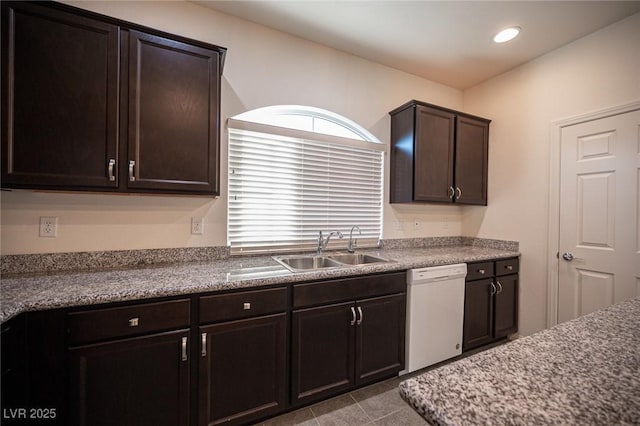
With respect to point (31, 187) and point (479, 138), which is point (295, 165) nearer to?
point (31, 187)

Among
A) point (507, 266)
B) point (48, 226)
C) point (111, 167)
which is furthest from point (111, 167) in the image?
point (507, 266)

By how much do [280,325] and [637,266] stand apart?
109 inches

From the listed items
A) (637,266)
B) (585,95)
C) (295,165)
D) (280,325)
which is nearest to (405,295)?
(280,325)

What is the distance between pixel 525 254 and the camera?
2.69 metres

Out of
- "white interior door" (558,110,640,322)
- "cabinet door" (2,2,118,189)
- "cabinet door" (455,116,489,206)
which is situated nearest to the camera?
"cabinet door" (2,2,118,189)

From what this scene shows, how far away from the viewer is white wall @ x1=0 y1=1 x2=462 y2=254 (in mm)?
1618

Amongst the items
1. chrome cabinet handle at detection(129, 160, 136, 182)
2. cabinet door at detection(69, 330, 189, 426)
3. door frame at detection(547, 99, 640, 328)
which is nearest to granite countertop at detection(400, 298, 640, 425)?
cabinet door at detection(69, 330, 189, 426)

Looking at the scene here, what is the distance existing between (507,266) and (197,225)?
9.73ft

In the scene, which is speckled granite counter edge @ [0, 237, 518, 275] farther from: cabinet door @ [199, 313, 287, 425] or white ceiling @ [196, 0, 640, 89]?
white ceiling @ [196, 0, 640, 89]

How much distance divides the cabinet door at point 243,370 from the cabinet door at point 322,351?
0.09m

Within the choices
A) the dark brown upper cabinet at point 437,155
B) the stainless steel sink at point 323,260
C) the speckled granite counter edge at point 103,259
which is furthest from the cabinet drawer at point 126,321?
the dark brown upper cabinet at point 437,155

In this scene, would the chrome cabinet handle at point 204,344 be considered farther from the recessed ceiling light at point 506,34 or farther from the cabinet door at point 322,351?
the recessed ceiling light at point 506,34

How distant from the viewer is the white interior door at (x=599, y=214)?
2.02 metres

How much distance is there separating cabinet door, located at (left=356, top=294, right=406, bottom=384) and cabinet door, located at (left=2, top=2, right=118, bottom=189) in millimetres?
1857
